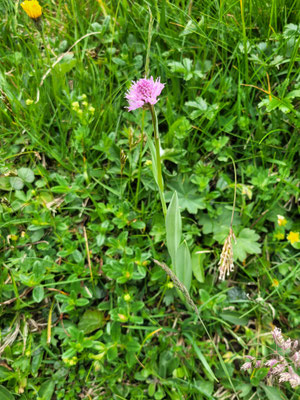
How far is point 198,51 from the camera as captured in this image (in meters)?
2.07

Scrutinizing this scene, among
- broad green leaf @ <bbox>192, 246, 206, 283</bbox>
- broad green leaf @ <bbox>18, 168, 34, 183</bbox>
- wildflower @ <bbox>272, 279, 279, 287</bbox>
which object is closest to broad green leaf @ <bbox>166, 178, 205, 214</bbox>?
broad green leaf @ <bbox>192, 246, 206, 283</bbox>

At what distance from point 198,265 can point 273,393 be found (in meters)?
0.68

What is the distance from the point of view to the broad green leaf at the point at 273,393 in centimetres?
170

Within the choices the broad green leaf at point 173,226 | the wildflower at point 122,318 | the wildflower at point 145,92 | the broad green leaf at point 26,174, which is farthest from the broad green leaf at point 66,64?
the wildflower at point 122,318

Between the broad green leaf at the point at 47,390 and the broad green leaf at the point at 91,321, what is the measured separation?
0.28 metres

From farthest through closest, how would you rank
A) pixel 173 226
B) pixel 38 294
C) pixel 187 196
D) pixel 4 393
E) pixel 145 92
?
pixel 187 196 → pixel 38 294 → pixel 4 393 → pixel 173 226 → pixel 145 92

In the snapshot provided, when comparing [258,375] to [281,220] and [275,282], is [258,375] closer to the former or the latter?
[275,282]

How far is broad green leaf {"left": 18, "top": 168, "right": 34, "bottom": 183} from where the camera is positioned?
2008 millimetres

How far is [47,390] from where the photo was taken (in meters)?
1.73

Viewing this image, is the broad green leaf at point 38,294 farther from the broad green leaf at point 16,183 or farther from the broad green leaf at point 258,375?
the broad green leaf at point 258,375

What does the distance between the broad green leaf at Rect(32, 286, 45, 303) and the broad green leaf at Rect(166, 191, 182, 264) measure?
2.30ft

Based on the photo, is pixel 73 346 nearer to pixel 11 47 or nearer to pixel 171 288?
pixel 171 288

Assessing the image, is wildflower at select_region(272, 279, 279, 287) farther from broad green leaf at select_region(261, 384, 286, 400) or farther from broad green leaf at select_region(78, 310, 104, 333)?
broad green leaf at select_region(78, 310, 104, 333)

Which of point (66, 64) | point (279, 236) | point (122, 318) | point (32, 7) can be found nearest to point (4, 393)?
point (122, 318)
